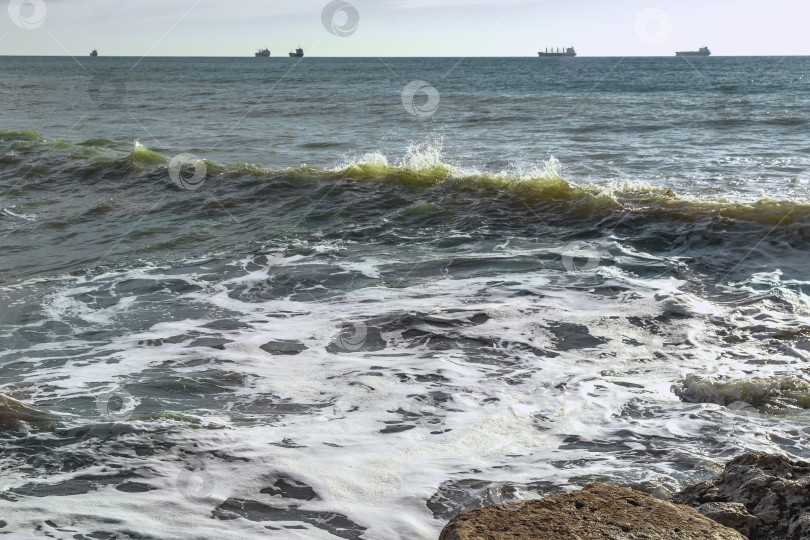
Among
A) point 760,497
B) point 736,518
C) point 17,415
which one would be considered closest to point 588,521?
point 736,518

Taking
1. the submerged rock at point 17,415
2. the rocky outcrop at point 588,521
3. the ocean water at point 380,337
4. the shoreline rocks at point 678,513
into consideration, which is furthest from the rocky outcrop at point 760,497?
the submerged rock at point 17,415

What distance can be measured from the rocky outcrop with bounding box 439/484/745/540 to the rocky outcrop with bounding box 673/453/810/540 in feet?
0.80

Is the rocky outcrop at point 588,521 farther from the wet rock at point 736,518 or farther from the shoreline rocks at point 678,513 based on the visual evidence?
the wet rock at point 736,518

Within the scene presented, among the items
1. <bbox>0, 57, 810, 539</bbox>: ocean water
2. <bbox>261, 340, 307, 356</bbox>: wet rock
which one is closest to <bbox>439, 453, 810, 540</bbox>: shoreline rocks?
<bbox>0, 57, 810, 539</bbox>: ocean water

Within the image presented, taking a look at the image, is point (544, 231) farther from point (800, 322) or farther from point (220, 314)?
point (220, 314)

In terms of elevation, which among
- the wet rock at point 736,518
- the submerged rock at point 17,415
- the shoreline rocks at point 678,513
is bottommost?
the submerged rock at point 17,415

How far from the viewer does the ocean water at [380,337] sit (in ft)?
12.4

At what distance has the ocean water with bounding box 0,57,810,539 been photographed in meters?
3.77

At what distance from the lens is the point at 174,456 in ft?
13.3

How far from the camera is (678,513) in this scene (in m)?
2.71

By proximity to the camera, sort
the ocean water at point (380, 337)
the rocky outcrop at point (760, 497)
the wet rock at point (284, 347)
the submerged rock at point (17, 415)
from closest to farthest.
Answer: the rocky outcrop at point (760, 497) < the ocean water at point (380, 337) < the submerged rock at point (17, 415) < the wet rock at point (284, 347)

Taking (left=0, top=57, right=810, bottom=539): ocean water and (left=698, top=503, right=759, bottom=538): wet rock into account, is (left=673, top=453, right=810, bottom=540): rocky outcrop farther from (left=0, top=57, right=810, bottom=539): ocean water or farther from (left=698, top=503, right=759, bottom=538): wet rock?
(left=0, top=57, right=810, bottom=539): ocean water

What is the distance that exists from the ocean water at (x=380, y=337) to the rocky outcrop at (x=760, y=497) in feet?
1.66

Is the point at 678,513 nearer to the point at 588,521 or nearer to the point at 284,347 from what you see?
the point at 588,521
